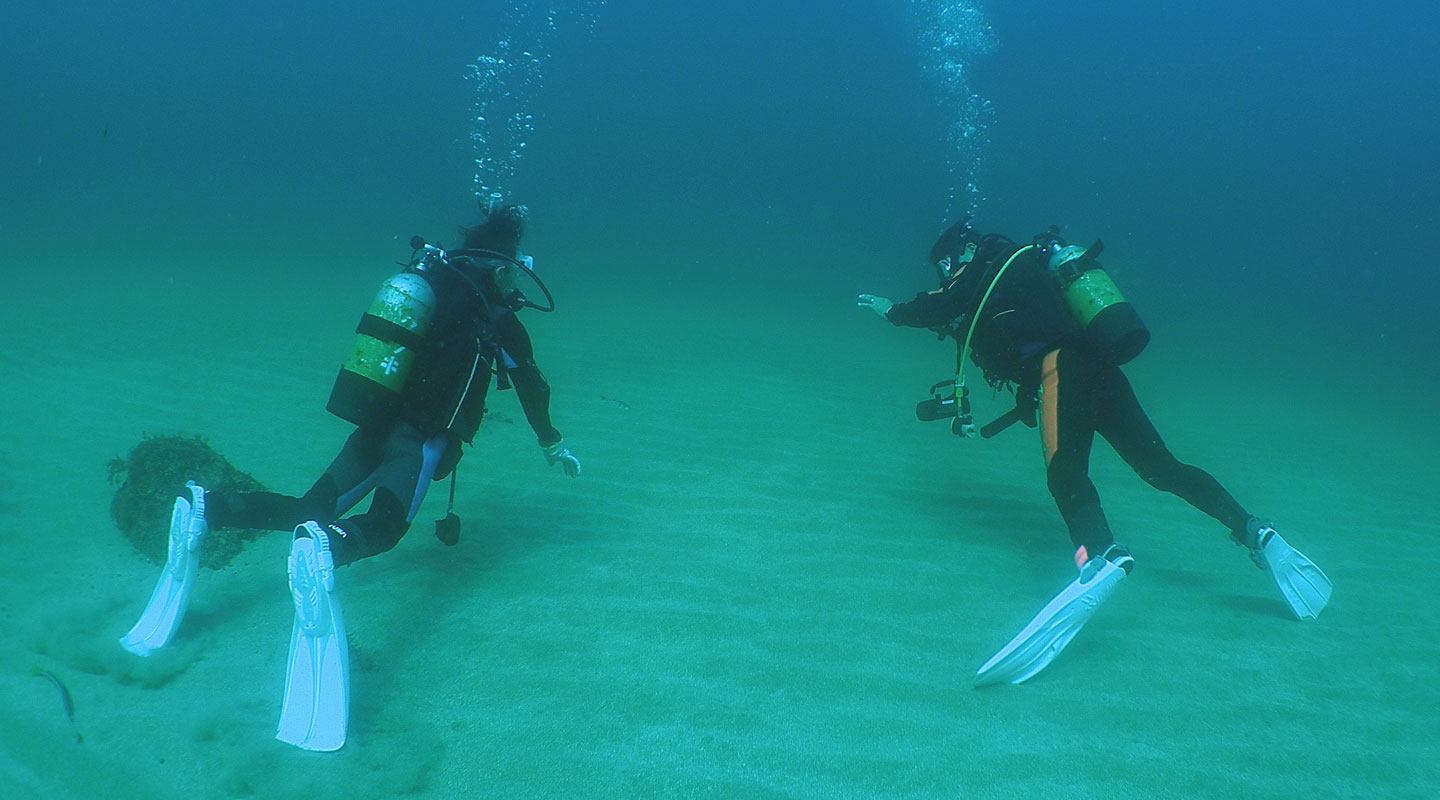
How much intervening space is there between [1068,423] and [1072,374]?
28 centimetres

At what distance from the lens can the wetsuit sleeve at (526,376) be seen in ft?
12.0

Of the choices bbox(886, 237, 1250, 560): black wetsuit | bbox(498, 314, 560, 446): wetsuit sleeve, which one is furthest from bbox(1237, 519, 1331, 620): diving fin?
bbox(498, 314, 560, 446): wetsuit sleeve

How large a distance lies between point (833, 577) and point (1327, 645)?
2.39 meters

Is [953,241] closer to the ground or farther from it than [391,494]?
farther from it

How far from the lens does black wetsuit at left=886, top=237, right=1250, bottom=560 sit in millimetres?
3746

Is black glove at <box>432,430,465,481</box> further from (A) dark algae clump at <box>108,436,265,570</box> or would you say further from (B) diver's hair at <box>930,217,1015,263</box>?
(B) diver's hair at <box>930,217,1015,263</box>

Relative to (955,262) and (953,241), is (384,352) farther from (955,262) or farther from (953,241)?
(953,241)

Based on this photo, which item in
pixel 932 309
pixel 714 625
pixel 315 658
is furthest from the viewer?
pixel 932 309

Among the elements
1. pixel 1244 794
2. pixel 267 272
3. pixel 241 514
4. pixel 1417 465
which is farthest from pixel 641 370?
pixel 267 272

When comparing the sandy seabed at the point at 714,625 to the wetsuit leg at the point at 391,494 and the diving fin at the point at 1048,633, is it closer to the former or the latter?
the diving fin at the point at 1048,633

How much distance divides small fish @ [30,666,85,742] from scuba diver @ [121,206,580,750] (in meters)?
0.25

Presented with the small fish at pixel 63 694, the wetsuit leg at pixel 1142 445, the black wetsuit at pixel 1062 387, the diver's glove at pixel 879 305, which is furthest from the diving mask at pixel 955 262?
the small fish at pixel 63 694

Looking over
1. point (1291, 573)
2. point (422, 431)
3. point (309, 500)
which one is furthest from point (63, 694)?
point (1291, 573)

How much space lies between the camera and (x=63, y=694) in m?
2.48
